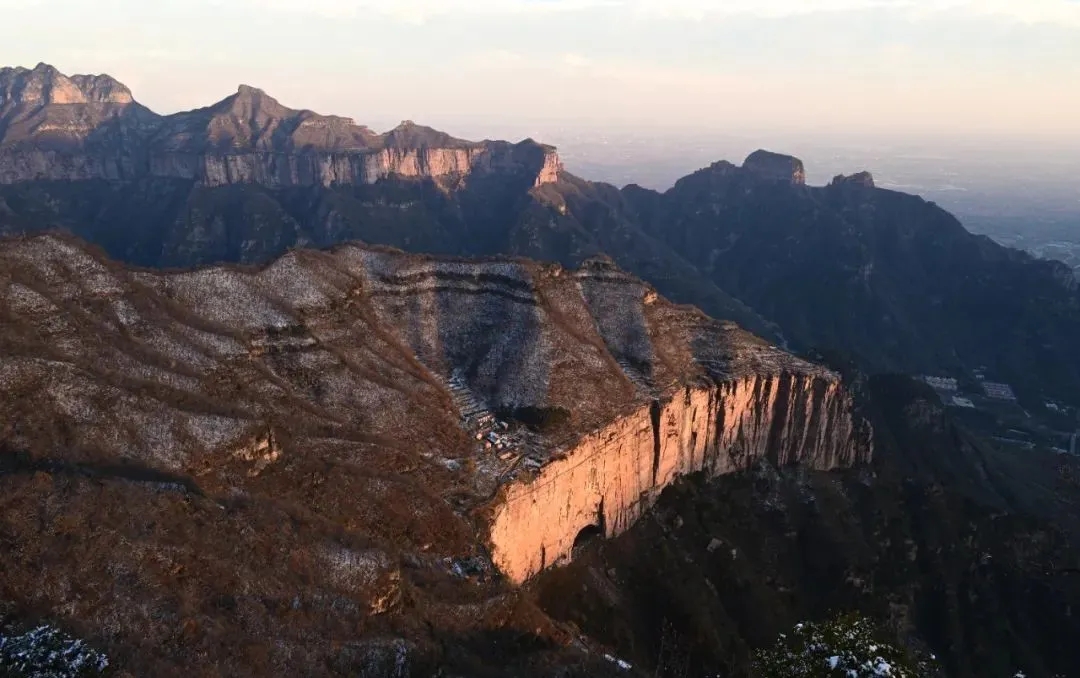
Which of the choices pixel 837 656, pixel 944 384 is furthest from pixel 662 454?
pixel 944 384

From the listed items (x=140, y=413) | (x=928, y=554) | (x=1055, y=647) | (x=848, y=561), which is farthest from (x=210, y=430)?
(x=1055, y=647)

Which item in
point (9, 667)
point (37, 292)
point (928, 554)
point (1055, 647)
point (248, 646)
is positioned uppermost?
point (37, 292)

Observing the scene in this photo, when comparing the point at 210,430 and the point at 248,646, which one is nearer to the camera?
the point at 248,646

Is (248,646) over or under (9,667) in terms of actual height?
under

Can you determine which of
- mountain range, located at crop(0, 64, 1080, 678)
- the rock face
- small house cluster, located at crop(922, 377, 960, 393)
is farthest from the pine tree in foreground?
small house cluster, located at crop(922, 377, 960, 393)

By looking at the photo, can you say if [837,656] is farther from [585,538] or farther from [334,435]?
[585,538]

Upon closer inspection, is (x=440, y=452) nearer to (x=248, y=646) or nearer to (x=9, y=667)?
(x=248, y=646)

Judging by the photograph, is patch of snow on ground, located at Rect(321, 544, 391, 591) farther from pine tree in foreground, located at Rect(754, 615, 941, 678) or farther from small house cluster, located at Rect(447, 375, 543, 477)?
pine tree in foreground, located at Rect(754, 615, 941, 678)
